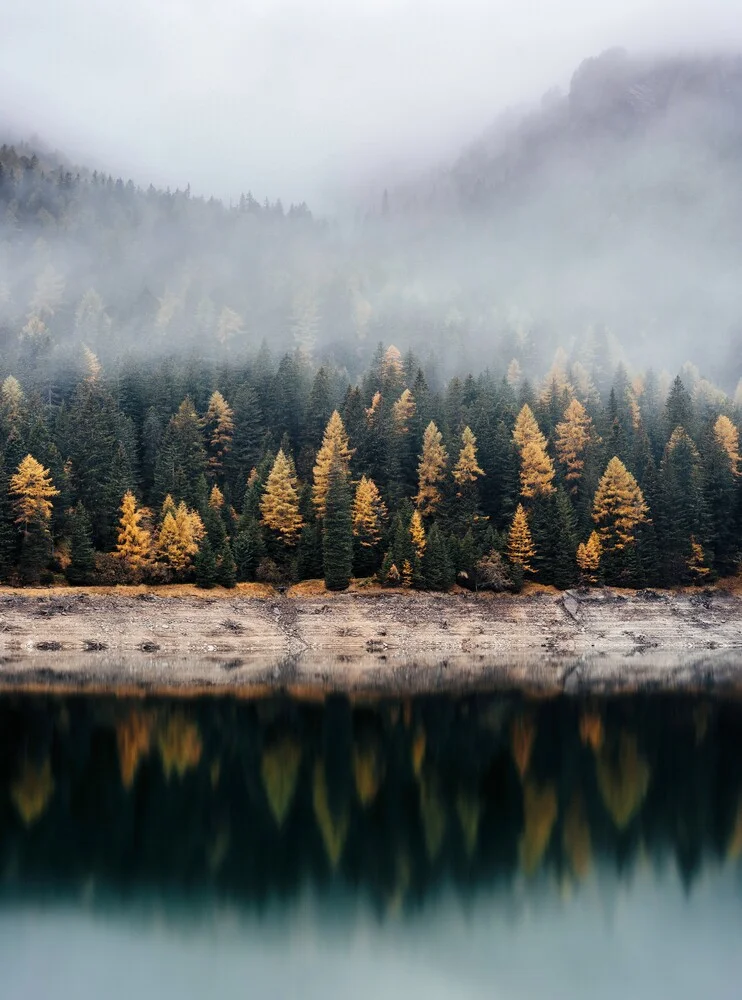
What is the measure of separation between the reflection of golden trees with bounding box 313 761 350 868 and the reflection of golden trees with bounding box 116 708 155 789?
7269mm

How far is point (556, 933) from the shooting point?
21.7m

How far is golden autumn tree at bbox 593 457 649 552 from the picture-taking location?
83.9m

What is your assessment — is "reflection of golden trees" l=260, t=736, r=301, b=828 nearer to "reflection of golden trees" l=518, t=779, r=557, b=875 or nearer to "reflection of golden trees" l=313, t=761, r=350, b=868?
"reflection of golden trees" l=313, t=761, r=350, b=868

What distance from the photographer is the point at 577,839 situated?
28.1 m

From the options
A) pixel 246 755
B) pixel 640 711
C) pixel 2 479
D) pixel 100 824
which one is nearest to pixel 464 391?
pixel 2 479

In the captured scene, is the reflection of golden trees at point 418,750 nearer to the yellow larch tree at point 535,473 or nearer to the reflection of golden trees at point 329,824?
the reflection of golden trees at point 329,824

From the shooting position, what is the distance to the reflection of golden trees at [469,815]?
27.5 meters

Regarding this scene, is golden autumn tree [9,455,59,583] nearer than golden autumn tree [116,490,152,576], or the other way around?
golden autumn tree [9,455,59,583]

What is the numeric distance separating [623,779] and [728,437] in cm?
7063

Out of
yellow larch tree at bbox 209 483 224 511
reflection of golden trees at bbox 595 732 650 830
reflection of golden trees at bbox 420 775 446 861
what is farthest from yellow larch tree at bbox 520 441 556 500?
reflection of golden trees at bbox 420 775 446 861

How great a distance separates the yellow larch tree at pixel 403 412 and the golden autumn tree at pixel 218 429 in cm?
1972

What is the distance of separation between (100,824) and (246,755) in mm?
10765

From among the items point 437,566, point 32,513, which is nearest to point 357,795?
point 437,566

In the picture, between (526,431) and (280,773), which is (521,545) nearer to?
(526,431)
